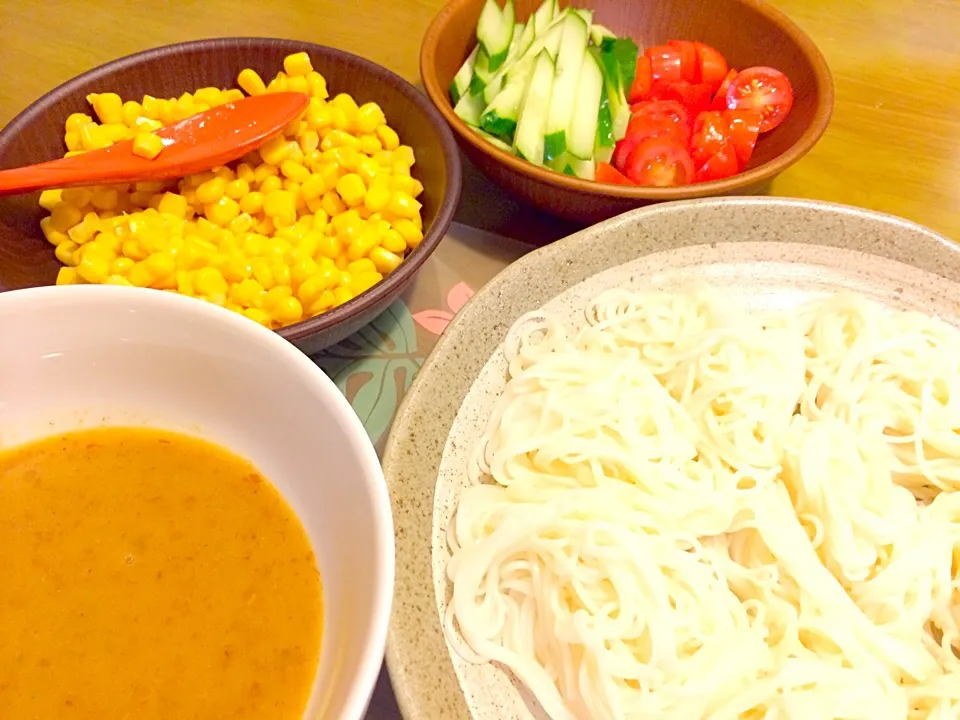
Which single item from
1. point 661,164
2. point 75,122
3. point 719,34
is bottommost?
point 75,122

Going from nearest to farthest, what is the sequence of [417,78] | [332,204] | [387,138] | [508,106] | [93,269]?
[93,269] → [332,204] → [387,138] → [508,106] → [417,78]

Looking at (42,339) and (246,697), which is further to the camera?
(42,339)

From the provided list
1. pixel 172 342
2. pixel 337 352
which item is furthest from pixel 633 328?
pixel 172 342

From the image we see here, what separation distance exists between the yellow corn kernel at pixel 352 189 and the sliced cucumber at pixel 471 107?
0.44m

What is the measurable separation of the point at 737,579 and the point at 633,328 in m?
0.57

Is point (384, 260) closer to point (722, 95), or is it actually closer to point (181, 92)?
point (181, 92)

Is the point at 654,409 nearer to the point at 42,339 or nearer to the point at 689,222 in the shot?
the point at 689,222

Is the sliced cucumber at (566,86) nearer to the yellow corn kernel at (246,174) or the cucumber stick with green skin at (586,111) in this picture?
the cucumber stick with green skin at (586,111)

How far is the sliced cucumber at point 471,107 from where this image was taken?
6.88 ft

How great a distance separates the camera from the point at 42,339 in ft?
3.67

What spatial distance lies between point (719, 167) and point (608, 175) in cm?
33

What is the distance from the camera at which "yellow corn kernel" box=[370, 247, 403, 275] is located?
68.5 inches

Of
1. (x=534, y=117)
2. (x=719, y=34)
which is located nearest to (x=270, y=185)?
(x=534, y=117)

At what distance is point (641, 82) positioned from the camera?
232cm
